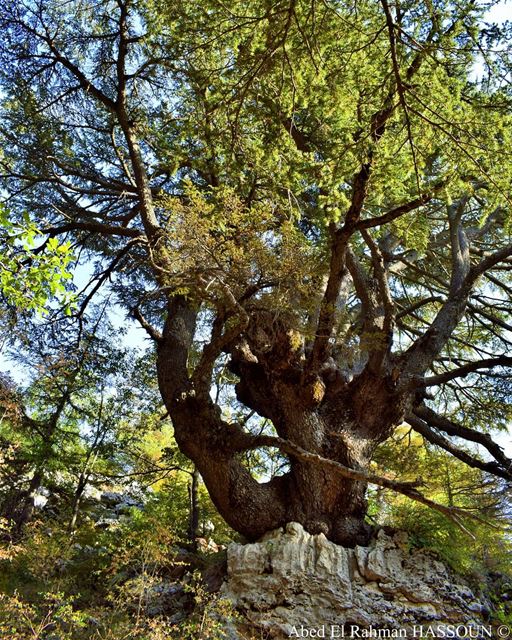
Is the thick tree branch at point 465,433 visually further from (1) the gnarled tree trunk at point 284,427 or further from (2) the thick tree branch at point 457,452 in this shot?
(1) the gnarled tree trunk at point 284,427

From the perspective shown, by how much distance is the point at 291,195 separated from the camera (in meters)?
5.57

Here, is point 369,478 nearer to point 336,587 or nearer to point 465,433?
point 336,587

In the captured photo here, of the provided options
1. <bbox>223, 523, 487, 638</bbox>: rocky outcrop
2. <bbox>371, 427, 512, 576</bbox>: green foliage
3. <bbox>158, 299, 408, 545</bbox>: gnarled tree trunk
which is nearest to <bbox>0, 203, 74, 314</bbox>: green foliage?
<bbox>158, 299, 408, 545</bbox>: gnarled tree trunk

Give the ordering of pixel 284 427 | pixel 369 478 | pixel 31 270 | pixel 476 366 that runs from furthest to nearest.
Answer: pixel 284 427, pixel 476 366, pixel 369 478, pixel 31 270

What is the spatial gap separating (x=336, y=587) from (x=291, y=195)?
13.8ft

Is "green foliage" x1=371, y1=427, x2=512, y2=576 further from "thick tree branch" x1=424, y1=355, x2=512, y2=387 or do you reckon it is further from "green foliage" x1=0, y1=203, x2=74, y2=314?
"green foliage" x1=0, y1=203, x2=74, y2=314

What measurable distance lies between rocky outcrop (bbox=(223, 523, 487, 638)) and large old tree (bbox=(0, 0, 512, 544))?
1.11ft

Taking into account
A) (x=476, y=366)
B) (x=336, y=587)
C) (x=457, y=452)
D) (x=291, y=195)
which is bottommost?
(x=336, y=587)

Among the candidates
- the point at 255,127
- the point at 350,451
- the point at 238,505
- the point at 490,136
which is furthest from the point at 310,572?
the point at 255,127

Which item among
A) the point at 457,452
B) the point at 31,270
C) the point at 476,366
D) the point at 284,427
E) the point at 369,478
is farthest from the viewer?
the point at 457,452

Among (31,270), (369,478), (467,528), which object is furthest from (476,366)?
(31,270)

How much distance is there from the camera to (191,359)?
297 inches

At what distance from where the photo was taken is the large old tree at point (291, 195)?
3.34 m

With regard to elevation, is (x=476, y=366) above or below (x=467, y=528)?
above
